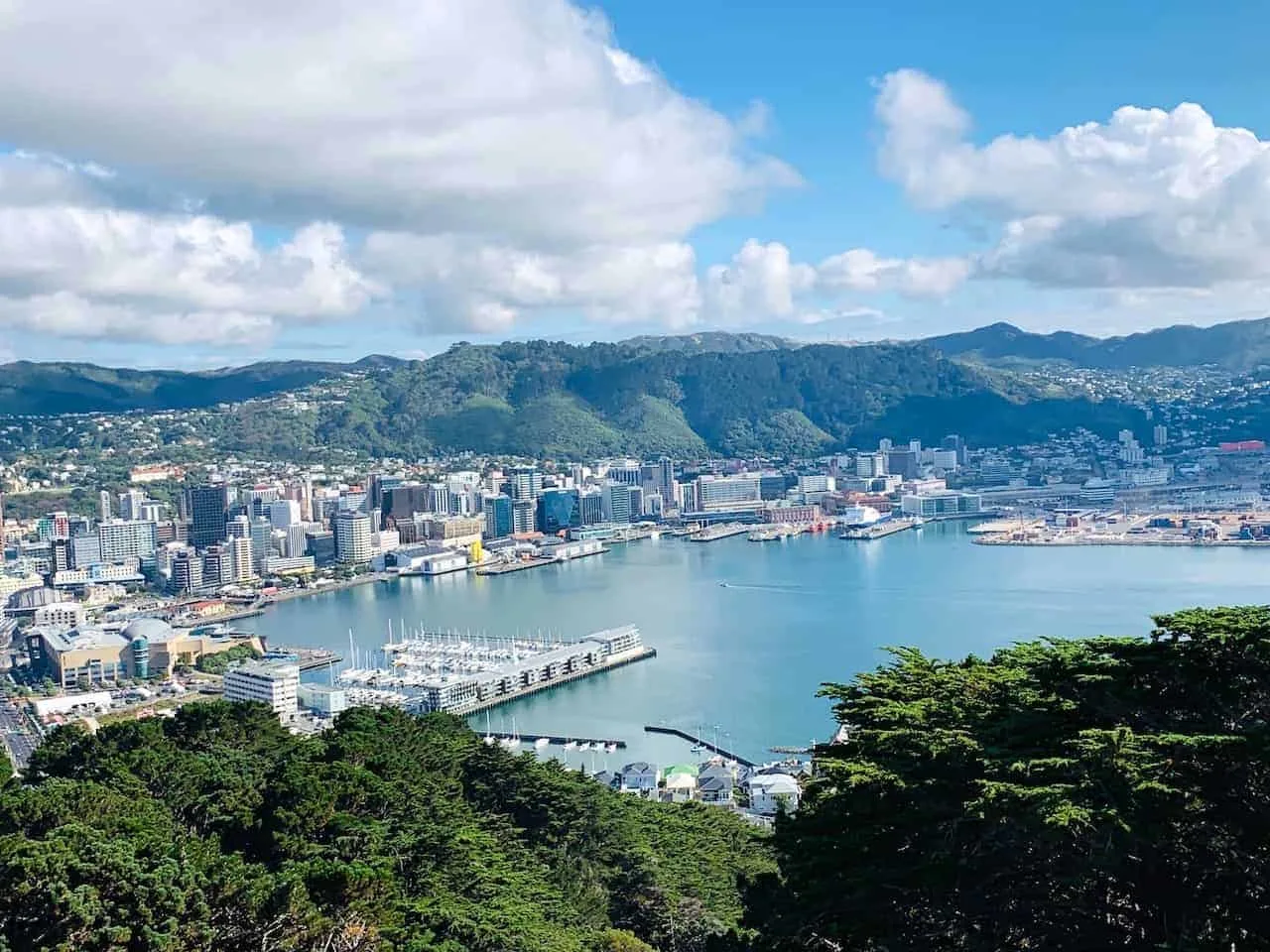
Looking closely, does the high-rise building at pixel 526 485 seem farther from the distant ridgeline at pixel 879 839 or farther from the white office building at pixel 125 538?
the distant ridgeline at pixel 879 839

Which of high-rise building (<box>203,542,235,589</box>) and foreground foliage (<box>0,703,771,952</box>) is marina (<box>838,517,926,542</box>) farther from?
foreground foliage (<box>0,703,771,952</box>)

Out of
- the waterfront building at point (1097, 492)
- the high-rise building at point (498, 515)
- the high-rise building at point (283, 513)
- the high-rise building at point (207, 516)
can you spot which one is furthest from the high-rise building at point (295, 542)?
the waterfront building at point (1097, 492)

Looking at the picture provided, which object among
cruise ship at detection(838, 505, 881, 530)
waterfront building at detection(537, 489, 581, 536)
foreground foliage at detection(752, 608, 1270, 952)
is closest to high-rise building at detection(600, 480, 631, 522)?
waterfront building at detection(537, 489, 581, 536)

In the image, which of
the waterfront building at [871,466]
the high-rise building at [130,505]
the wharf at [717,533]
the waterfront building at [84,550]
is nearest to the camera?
the waterfront building at [84,550]

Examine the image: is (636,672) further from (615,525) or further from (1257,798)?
(615,525)

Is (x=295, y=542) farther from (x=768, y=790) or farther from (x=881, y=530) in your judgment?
(x=768, y=790)

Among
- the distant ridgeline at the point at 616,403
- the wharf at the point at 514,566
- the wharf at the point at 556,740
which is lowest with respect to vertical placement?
the wharf at the point at 556,740

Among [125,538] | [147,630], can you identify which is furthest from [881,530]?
[125,538]
